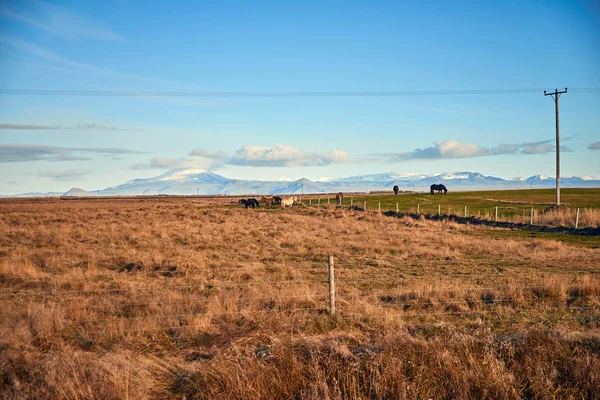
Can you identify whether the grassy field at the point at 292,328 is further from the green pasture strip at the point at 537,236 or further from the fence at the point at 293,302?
the green pasture strip at the point at 537,236

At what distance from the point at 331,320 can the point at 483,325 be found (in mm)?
3245

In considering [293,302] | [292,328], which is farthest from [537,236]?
[292,328]

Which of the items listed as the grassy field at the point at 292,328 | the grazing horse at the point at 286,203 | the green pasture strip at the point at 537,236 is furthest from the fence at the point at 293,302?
the grazing horse at the point at 286,203

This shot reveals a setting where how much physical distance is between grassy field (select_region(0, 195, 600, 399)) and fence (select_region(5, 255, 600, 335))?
5 cm

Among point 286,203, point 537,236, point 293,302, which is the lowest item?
point 537,236

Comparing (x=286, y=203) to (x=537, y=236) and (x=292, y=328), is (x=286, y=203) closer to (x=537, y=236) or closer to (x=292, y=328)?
(x=537, y=236)

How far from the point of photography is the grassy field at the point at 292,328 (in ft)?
20.4

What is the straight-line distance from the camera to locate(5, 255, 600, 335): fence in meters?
9.80

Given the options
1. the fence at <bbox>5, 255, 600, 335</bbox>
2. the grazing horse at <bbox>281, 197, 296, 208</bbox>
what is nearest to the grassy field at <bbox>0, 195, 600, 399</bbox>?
the fence at <bbox>5, 255, 600, 335</bbox>

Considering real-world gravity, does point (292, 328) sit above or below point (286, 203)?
below

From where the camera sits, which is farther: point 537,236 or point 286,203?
point 286,203

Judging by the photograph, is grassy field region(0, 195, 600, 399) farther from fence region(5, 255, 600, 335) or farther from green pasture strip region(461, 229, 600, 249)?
green pasture strip region(461, 229, 600, 249)

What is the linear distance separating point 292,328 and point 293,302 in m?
2.41

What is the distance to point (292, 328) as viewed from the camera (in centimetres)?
870
